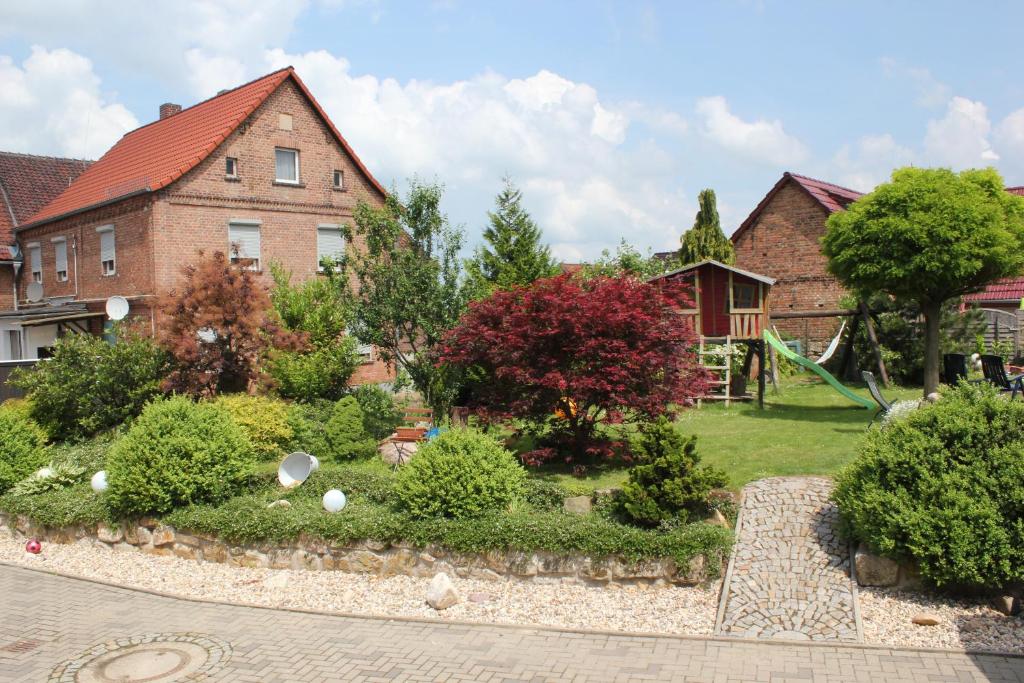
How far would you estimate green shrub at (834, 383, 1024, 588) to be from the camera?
7520mm

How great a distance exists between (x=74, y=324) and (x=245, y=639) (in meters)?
19.7

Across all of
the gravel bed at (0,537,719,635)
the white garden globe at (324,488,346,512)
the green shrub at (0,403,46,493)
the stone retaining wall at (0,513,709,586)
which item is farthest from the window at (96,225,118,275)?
the white garden globe at (324,488,346,512)

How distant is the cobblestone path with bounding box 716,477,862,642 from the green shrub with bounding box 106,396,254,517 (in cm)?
694

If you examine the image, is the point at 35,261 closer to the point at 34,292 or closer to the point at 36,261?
the point at 36,261

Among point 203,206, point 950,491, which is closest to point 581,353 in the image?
point 950,491

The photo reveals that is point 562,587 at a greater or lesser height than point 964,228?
lesser

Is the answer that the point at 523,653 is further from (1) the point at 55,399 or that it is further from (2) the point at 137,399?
(1) the point at 55,399

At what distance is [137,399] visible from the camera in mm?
15273

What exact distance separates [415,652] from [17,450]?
9326mm

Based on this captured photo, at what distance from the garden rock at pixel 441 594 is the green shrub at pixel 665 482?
2131 millimetres

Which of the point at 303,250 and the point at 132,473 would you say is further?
the point at 303,250

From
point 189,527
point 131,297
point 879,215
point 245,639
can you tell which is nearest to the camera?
point 245,639

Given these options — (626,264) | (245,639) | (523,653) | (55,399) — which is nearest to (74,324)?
(55,399)

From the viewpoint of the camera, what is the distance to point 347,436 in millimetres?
14000
